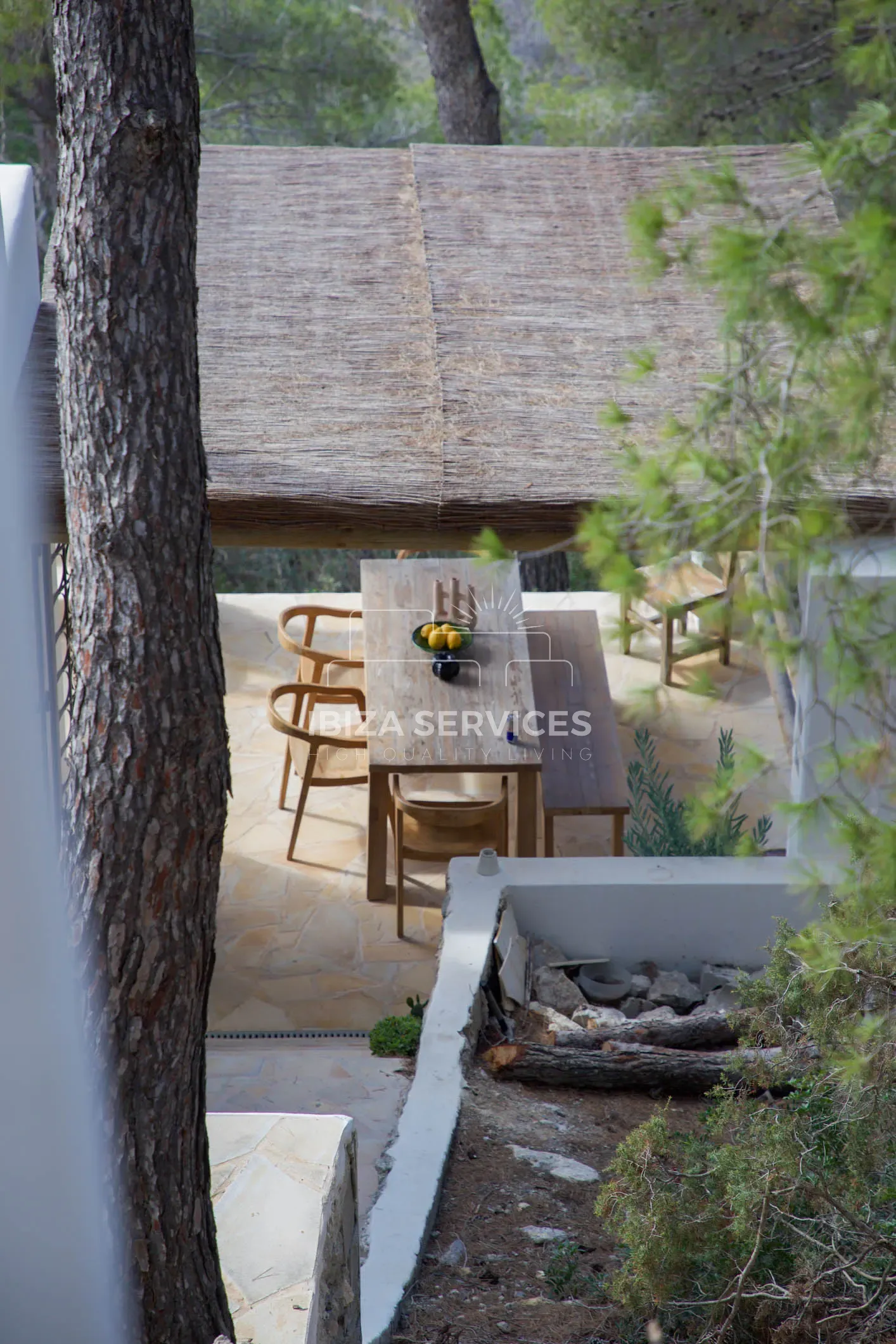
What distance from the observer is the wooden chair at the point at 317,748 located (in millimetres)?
6574

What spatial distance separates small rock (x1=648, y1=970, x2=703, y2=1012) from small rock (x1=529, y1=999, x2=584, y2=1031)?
16.8 inches

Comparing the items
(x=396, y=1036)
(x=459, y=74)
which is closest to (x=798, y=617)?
(x=396, y=1036)

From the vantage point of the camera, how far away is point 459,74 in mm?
10000

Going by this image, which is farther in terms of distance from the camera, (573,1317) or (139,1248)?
(573,1317)

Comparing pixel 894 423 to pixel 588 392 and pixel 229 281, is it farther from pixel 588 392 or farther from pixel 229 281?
pixel 229 281

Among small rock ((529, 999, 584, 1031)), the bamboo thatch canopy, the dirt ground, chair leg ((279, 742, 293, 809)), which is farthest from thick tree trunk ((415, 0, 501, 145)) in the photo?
the dirt ground

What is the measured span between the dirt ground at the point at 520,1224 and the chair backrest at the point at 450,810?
6.02 feet

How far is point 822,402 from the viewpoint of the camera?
195cm

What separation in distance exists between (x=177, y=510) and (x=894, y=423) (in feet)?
11.3

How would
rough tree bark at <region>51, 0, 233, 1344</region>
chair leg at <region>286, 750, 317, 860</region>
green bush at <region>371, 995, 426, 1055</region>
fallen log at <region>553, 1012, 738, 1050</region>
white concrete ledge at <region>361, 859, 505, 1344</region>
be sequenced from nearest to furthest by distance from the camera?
1. rough tree bark at <region>51, 0, 233, 1344</region>
2. white concrete ledge at <region>361, 859, 505, 1344</region>
3. fallen log at <region>553, 1012, 738, 1050</region>
4. green bush at <region>371, 995, 426, 1055</region>
5. chair leg at <region>286, 750, 317, 860</region>

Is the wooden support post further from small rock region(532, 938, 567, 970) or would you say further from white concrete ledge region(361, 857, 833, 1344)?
small rock region(532, 938, 567, 970)

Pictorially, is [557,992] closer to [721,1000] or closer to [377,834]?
[721,1000]

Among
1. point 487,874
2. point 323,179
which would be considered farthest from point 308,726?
point 323,179

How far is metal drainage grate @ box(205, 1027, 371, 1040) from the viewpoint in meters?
5.84
